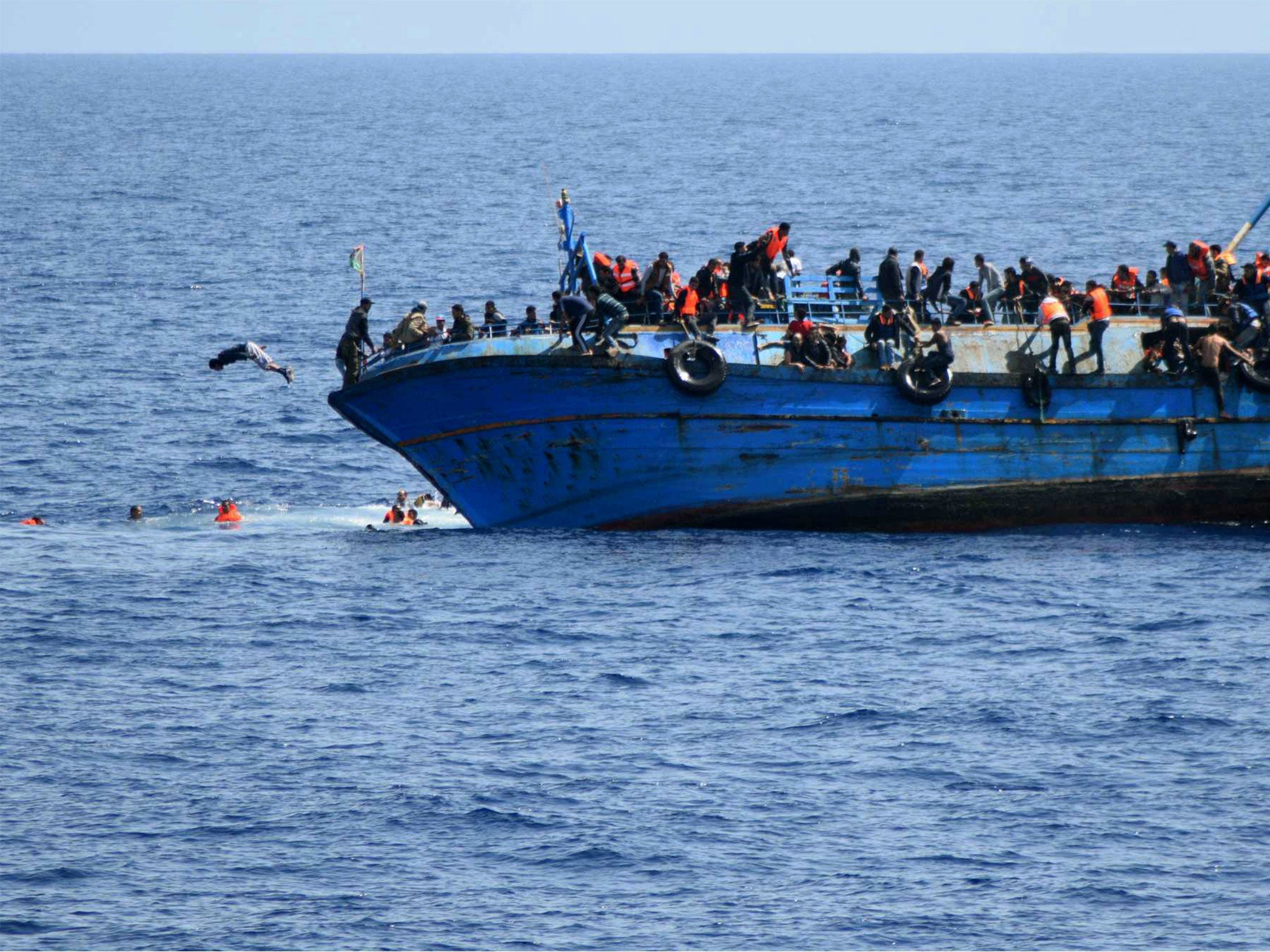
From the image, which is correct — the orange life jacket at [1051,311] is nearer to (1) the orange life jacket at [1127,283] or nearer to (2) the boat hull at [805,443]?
A: (2) the boat hull at [805,443]

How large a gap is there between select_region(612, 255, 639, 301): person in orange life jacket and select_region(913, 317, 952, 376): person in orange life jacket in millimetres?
5936

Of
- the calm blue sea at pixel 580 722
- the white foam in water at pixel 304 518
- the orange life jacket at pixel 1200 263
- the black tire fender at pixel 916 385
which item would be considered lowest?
the calm blue sea at pixel 580 722

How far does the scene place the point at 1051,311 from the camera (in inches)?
1654

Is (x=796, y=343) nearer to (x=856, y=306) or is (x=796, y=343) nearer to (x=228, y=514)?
(x=856, y=306)

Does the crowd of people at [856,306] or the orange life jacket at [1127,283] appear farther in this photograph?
the orange life jacket at [1127,283]

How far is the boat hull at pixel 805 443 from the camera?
4197 centimetres

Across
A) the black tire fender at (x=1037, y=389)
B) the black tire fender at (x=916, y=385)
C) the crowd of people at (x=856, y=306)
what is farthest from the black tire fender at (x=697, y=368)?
the black tire fender at (x=1037, y=389)

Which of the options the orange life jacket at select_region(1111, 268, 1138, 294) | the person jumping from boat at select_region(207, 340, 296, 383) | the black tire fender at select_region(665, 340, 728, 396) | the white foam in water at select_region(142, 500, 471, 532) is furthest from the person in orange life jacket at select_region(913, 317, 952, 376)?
the person jumping from boat at select_region(207, 340, 296, 383)

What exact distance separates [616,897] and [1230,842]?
8.95m

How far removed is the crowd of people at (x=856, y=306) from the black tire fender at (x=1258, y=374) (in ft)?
1.97

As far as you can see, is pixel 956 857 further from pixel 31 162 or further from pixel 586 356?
pixel 31 162

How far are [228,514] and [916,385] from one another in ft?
58.4

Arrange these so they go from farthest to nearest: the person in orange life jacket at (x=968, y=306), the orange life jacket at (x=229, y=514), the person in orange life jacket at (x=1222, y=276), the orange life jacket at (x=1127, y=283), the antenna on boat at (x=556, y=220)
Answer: the orange life jacket at (x=229, y=514) → the orange life jacket at (x=1127, y=283) → the person in orange life jacket at (x=1222, y=276) → the antenna on boat at (x=556, y=220) → the person in orange life jacket at (x=968, y=306)

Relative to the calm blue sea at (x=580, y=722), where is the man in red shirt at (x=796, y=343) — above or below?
above
